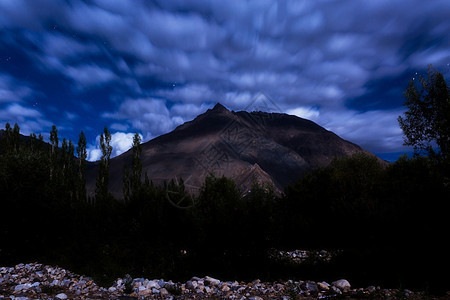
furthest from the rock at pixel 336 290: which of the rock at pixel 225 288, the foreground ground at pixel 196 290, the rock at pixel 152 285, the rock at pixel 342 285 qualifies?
the rock at pixel 152 285

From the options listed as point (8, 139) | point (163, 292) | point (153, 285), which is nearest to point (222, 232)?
point (153, 285)

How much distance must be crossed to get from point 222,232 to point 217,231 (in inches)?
9.1

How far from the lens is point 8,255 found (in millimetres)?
14664

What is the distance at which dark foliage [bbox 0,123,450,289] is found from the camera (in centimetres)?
915

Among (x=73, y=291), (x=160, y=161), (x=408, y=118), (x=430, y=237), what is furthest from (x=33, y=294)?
(x=160, y=161)

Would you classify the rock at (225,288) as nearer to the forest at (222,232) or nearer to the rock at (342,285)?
the forest at (222,232)

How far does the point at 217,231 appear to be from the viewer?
11.2m

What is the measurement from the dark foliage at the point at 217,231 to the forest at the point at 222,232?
0.15 feet

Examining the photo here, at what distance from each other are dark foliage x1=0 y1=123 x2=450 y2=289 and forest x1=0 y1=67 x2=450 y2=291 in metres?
0.05

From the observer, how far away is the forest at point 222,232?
9.10 m

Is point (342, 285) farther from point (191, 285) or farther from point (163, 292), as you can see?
point (163, 292)

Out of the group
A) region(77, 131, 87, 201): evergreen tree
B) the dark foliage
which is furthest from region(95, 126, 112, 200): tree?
the dark foliage

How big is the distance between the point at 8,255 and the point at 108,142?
36.0m

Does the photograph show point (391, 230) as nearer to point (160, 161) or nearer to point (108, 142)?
point (108, 142)
